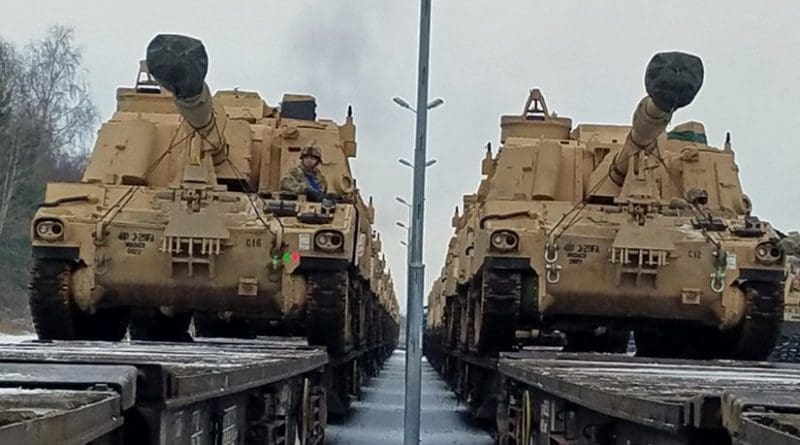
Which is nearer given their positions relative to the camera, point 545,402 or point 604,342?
point 545,402

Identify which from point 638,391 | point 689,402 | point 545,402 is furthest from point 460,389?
point 689,402

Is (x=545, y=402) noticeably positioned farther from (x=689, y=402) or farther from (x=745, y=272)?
(x=745, y=272)

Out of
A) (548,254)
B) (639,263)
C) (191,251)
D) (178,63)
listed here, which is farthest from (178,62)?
(639,263)

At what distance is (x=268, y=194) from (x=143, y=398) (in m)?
9.90

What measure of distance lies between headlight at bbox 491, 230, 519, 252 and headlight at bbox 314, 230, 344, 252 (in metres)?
1.56

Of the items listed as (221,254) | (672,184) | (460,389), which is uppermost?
(672,184)

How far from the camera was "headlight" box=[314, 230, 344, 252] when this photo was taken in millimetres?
12297

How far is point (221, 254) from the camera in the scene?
12250mm

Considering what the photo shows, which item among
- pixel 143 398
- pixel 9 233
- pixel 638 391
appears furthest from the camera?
pixel 9 233

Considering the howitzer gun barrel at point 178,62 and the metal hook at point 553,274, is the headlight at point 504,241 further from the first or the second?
the howitzer gun barrel at point 178,62

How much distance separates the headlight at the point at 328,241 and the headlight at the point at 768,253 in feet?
12.8

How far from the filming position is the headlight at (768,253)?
12.8 meters

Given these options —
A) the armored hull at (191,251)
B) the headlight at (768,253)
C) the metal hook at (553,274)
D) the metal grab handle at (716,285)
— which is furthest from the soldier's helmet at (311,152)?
the headlight at (768,253)

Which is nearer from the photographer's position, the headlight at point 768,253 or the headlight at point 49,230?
the headlight at point 49,230
